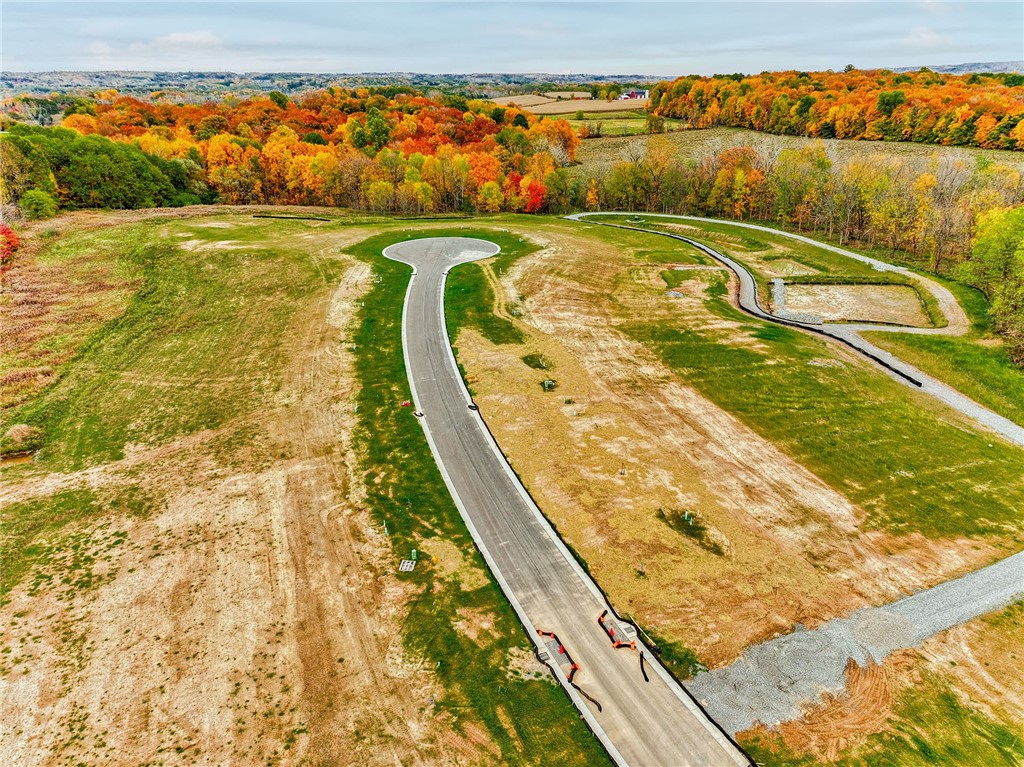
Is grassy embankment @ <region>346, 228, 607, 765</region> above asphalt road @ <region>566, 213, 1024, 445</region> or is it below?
below

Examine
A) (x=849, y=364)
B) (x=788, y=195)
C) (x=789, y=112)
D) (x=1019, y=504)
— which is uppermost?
(x=789, y=112)

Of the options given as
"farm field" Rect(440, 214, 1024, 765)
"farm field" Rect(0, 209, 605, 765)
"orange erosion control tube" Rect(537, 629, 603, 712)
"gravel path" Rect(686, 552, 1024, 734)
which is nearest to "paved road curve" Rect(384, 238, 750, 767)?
"orange erosion control tube" Rect(537, 629, 603, 712)

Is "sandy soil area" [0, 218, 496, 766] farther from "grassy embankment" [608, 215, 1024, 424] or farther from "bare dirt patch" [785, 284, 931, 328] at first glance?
"bare dirt patch" [785, 284, 931, 328]

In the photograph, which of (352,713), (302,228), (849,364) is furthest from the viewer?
(302,228)

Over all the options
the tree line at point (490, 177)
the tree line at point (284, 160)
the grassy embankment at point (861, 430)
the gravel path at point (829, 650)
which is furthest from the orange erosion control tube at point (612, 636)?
the tree line at point (284, 160)

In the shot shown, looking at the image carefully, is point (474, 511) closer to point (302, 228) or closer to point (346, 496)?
point (346, 496)

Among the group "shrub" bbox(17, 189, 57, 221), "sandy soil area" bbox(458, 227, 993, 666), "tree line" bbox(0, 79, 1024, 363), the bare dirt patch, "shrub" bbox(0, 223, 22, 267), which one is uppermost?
"tree line" bbox(0, 79, 1024, 363)

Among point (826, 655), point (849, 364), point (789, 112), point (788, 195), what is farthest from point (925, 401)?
point (789, 112)

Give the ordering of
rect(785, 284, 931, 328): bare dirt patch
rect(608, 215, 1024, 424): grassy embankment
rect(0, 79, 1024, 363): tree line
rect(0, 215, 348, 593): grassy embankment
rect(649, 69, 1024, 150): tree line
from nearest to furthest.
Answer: rect(0, 215, 348, 593): grassy embankment, rect(608, 215, 1024, 424): grassy embankment, rect(785, 284, 931, 328): bare dirt patch, rect(0, 79, 1024, 363): tree line, rect(649, 69, 1024, 150): tree line
